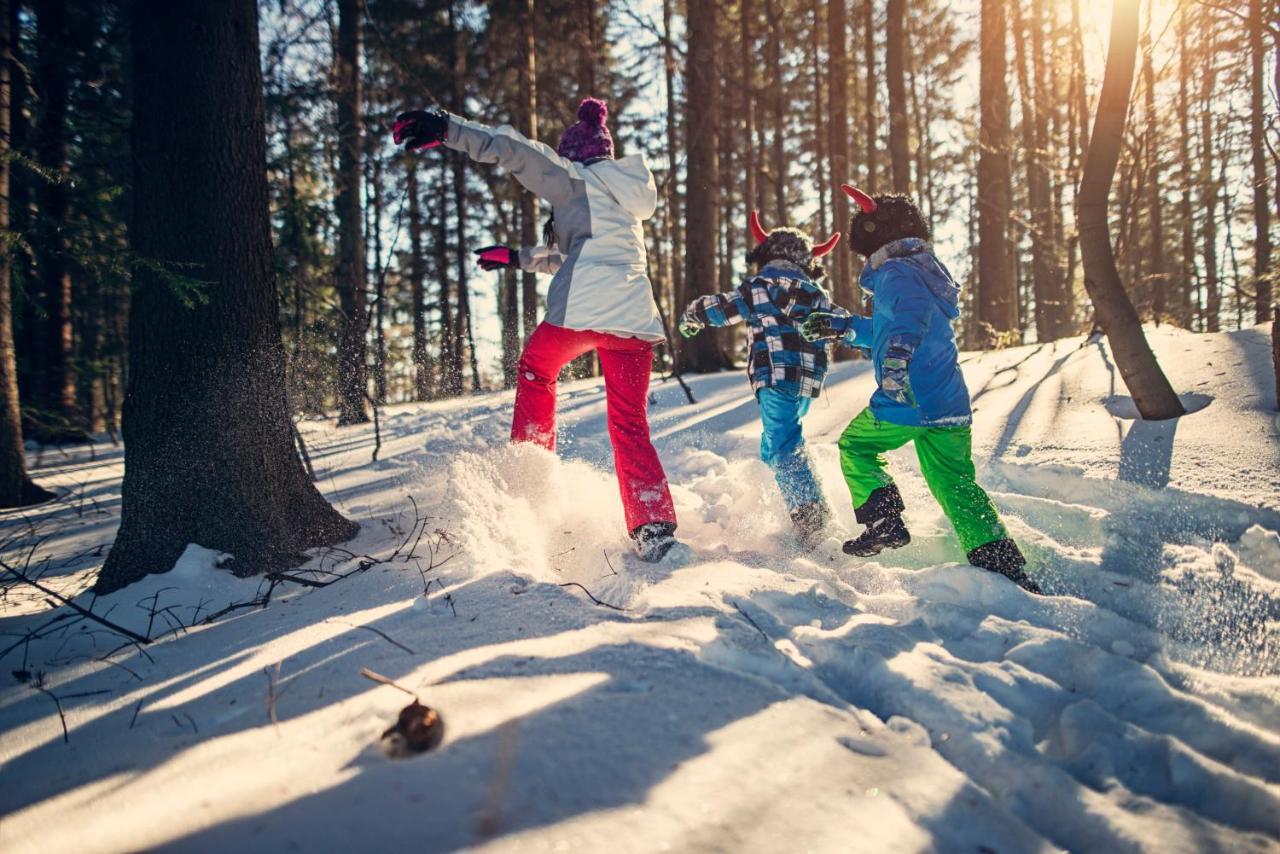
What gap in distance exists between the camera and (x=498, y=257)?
11.6 feet

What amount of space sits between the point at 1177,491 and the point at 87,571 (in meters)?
5.38

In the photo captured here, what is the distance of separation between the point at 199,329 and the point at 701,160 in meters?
7.41

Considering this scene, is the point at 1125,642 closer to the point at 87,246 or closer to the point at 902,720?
the point at 902,720

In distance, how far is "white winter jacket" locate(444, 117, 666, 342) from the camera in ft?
9.63

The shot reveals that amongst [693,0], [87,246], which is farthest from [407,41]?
[87,246]

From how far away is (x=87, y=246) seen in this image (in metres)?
3.26

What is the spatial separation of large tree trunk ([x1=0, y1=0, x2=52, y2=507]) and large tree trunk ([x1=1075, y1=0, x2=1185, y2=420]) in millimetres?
7522

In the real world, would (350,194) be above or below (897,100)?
below

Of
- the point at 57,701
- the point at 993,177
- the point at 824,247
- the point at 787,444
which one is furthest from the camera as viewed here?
the point at 993,177

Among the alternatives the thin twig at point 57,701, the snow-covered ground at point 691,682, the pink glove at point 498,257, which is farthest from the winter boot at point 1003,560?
the thin twig at point 57,701

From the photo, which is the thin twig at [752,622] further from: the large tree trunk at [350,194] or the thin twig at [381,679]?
the large tree trunk at [350,194]

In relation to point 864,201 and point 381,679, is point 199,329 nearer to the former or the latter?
point 381,679

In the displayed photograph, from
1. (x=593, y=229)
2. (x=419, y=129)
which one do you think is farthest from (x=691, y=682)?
(x=419, y=129)

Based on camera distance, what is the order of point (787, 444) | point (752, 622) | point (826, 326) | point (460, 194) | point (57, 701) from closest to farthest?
point (57, 701), point (752, 622), point (826, 326), point (787, 444), point (460, 194)
